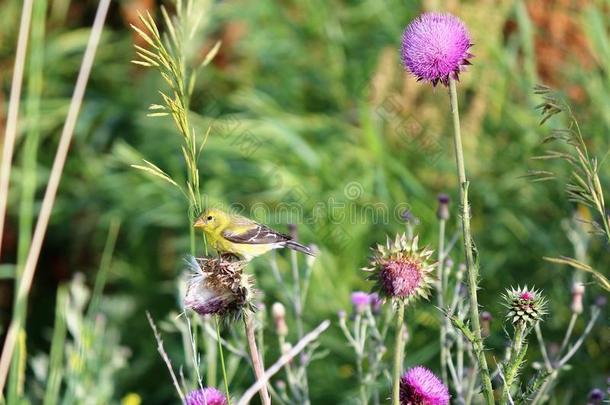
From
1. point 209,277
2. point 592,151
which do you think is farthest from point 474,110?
point 209,277

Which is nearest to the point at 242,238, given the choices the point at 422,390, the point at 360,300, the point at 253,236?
the point at 253,236

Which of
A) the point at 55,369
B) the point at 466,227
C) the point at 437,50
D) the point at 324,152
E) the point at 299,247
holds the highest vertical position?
the point at 437,50

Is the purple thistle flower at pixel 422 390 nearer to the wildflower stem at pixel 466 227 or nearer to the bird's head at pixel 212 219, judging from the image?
the wildflower stem at pixel 466 227

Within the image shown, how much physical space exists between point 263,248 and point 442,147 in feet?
5.64

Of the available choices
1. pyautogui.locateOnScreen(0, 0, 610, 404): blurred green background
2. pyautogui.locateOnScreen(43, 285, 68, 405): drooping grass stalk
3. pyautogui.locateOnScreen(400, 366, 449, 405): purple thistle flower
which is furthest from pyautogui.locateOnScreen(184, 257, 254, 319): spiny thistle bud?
pyautogui.locateOnScreen(0, 0, 610, 404): blurred green background

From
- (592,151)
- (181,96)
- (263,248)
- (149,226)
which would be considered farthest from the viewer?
(149,226)

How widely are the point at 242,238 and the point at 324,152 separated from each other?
1838 millimetres

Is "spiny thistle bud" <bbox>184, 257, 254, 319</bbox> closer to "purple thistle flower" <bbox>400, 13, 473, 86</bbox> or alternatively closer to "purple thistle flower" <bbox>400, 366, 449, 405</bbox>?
"purple thistle flower" <bbox>400, 366, 449, 405</bbox>

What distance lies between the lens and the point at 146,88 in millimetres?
4141

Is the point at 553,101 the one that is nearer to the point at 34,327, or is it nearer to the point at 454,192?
the point at 454,192

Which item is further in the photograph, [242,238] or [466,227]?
[242,238]

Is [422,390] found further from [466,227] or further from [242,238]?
[242,238]

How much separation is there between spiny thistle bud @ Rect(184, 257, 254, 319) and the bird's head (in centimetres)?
24

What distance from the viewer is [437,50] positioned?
3.76ft
